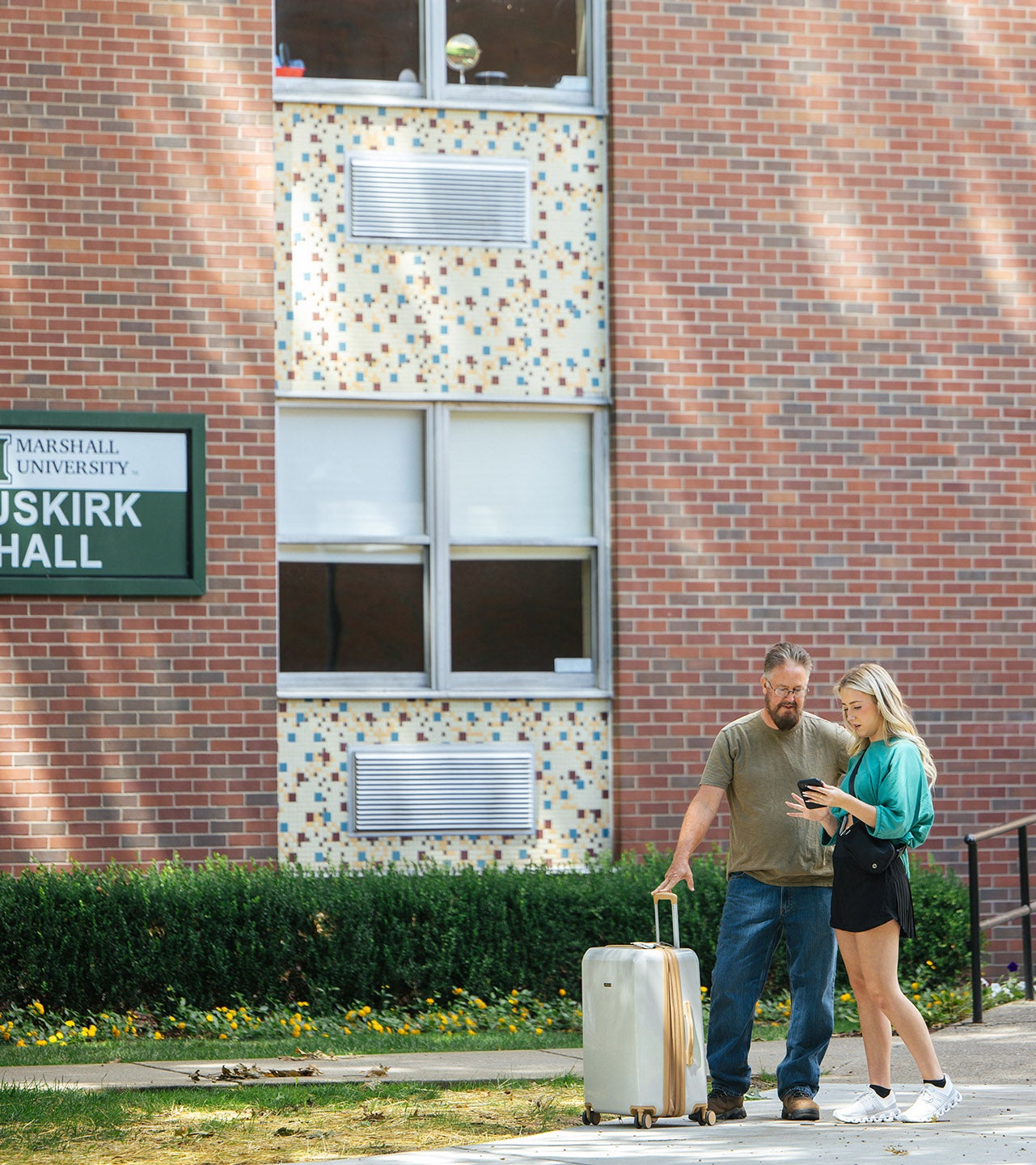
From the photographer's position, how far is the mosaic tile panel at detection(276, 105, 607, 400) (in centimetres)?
1138

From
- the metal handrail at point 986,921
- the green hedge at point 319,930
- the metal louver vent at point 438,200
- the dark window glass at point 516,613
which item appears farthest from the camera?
the dark window glass at point 516,613

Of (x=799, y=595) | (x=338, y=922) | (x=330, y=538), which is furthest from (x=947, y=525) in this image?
(x=338, y=922)

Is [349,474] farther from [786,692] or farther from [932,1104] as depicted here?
[932,1104]

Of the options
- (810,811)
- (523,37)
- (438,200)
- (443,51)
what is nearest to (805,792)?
(810,811)

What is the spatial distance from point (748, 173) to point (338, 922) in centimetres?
566

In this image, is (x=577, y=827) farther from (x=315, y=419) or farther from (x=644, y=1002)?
(x=644, y=1002)

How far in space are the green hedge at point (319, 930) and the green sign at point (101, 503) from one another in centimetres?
180

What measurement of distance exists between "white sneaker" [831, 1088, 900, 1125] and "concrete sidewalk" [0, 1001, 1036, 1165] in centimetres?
4

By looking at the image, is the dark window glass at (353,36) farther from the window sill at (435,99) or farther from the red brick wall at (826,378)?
the red brick wall at (826,378)

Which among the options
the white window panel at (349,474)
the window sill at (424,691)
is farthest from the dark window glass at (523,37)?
the window sill at (424,691)

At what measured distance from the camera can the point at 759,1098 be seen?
7406 millimetres

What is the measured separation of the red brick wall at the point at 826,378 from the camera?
457 inches

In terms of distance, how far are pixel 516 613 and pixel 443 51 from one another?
3.79 meters

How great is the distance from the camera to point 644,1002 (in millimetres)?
6617
